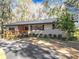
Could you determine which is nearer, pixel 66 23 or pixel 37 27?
pixel 66 23

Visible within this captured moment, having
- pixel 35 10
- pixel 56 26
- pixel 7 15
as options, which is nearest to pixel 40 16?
pixel 35 10

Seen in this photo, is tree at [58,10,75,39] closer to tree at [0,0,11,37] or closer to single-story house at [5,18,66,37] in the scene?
single-story house at [5,18,66,37]

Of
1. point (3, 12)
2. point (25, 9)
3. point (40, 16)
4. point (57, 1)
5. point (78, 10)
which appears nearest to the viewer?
point (57, 1)

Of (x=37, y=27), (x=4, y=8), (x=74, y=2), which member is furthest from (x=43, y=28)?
(x=4, y=8)

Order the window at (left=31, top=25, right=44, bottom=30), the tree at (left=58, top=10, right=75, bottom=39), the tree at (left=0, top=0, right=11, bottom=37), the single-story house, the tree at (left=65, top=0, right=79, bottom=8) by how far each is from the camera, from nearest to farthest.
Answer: the tree at (left=65, top=0, right=79, bottom=8) → the tree at (left=58, top=10, right=75, bottom=39) → the single-story house → the window at (left=31, top=25, right=44, bottom=30) → the tree at (left=0, top=0, right=11, bottom=37)

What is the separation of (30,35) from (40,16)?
3017cm

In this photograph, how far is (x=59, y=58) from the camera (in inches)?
531

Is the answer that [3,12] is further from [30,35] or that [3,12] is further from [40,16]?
[40,16]

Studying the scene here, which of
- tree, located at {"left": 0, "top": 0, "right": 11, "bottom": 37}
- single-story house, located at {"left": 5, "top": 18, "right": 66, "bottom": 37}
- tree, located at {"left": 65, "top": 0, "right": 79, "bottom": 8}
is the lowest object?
single-story house, located at {"left": 5, "top": 18, "right": 66, "bottom": 37}

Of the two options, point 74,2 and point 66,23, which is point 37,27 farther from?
point 74,2

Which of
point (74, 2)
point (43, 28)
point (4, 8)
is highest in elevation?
point (4, 8)

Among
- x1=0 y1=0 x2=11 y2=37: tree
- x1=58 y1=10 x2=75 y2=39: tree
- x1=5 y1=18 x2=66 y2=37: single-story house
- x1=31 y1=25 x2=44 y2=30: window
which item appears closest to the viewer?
Answer: x1=58 y1=10 x2=75 y2=39: tree

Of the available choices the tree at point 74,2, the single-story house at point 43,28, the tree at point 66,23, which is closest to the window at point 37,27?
the single-story house at point 43,28

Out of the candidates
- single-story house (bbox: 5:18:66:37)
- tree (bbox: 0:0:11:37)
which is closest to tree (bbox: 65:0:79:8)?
single-story house (bbox: 5:18:66:37)
